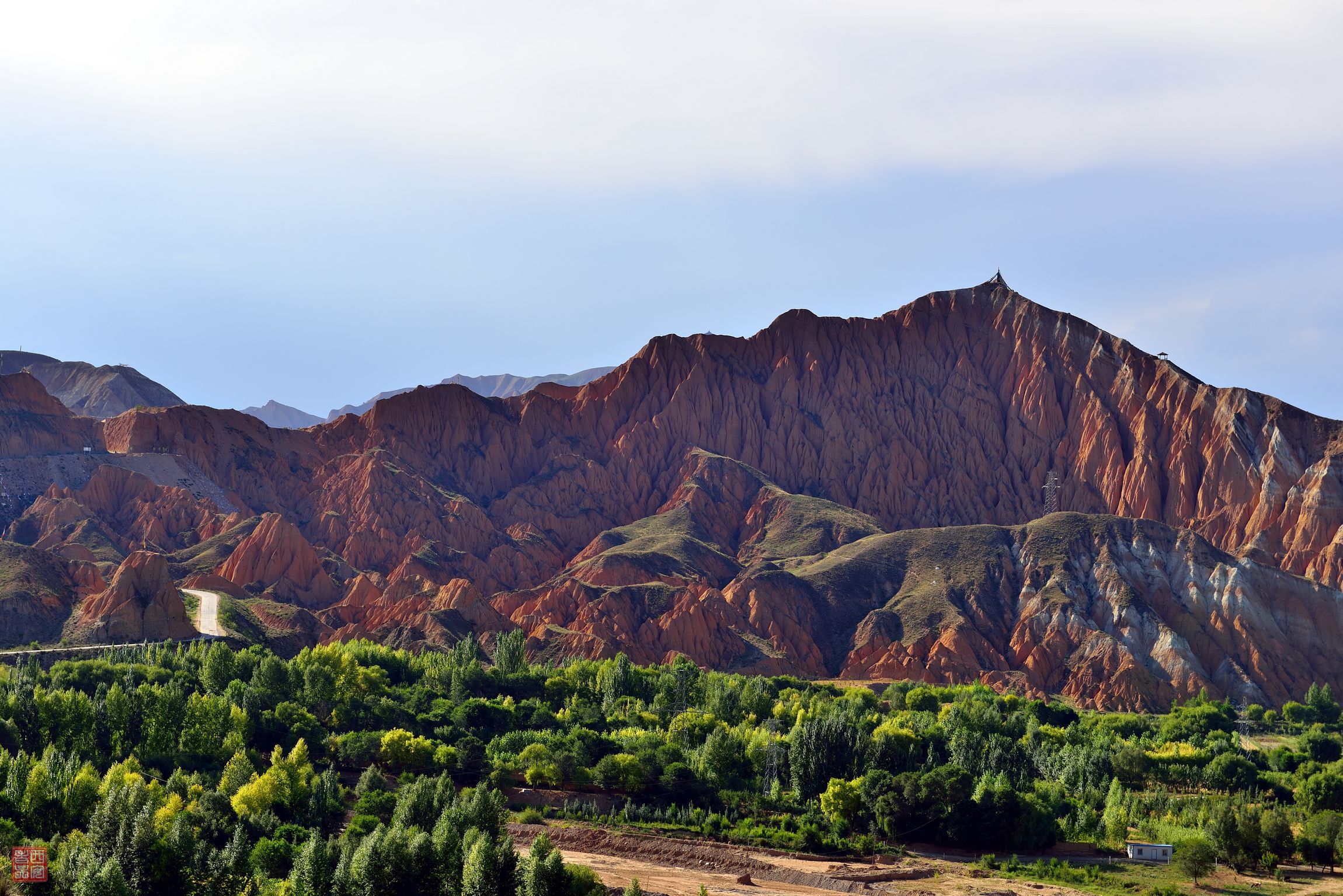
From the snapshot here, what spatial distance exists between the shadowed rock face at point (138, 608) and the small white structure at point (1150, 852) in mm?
94235

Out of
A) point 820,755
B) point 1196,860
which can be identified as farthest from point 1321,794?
point 820,755

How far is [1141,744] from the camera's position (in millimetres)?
129250

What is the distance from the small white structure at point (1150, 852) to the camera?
3789 inches

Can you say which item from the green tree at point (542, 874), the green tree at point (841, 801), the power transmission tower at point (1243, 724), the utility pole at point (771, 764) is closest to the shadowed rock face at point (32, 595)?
the utility pole at point (771, 764)

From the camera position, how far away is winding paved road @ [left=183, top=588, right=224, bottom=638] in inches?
6073

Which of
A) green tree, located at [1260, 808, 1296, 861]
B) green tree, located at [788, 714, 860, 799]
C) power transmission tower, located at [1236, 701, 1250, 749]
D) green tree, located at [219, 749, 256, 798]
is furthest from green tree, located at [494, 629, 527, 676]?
green tree, located at [1260, 808, 1296, 861]

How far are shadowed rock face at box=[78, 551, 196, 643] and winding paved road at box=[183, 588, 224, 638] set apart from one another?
179 cm

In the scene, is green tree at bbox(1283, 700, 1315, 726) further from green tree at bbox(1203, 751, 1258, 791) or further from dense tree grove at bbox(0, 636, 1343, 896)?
green tree at bbox(1203, 751, 1258, 791)

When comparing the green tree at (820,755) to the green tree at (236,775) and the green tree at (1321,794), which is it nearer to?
the green tree at (1321,794)

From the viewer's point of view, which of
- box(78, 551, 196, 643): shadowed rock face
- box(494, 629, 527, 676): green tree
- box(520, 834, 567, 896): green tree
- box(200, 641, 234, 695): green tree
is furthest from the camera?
box(78, 551, 196, 643): shadowed rock face

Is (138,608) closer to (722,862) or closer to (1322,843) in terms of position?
(722,862)

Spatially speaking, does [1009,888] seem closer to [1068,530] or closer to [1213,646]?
[1213,646]

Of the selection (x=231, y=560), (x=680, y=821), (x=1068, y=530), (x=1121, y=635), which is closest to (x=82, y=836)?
(x=680, y=821)

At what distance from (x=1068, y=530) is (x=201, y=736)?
12771 cm
